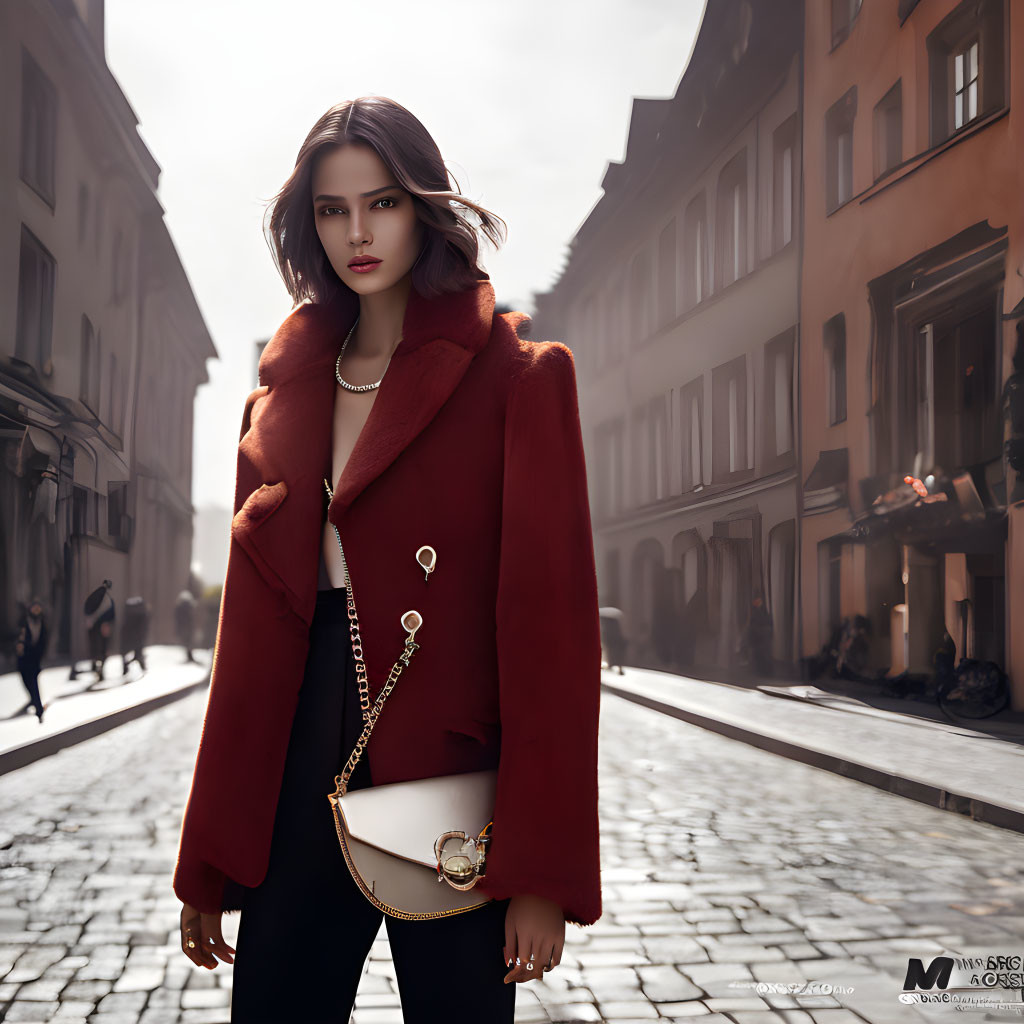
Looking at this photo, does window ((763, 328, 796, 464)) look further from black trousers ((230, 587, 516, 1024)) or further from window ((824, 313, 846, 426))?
black trousers ((230, 587, 516, 1024))

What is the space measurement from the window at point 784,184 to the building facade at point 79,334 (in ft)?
7.72

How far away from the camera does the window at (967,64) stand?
2920mm

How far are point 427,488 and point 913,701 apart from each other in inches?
93.2

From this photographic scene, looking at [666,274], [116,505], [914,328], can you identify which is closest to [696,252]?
[666,274]

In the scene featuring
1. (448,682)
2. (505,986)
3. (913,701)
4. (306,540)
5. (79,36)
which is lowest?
(505,986)

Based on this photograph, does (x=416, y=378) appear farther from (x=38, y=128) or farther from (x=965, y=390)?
(x=38, y=128)

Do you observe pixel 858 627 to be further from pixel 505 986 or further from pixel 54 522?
pixel 54 522

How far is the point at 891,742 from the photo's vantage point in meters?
3.21

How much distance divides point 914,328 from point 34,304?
3.06 metres

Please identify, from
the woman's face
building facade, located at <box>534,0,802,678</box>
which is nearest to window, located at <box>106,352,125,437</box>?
building facade, located at <box>534,0,802,678</box>

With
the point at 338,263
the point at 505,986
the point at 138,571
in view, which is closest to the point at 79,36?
the point at 138,571

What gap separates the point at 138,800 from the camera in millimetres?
5500

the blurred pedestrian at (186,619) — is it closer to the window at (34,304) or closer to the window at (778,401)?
the window at (34,304)

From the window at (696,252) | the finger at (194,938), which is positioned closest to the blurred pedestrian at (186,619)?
the window at (696,252)
